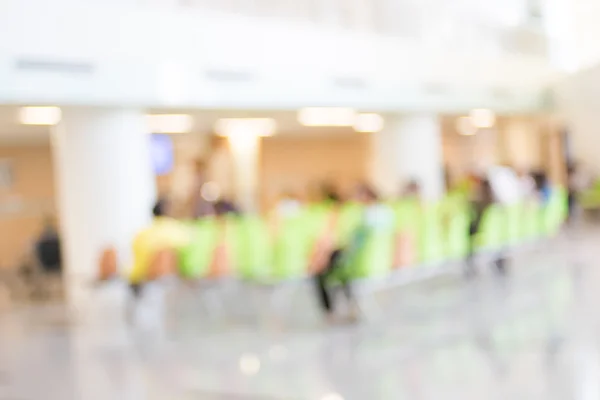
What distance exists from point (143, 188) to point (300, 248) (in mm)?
3161

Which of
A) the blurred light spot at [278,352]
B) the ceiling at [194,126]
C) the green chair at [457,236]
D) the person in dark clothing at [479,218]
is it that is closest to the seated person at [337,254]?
the blurred light spot at [278,352]

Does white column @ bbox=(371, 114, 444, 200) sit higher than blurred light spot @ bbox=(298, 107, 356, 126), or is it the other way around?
blurred light spot @ bbox=(298, 107, 356, 126)

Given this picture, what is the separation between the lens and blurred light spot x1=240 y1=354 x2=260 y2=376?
23.3ft

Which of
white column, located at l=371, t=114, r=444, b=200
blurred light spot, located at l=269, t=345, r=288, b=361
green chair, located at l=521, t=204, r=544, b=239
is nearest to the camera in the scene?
blurred light spot, located at l=269, t=345, r=288, b=361

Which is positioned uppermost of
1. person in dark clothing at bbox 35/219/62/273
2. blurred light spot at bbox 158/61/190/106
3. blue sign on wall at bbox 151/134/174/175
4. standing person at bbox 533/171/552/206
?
blurred light spot at bbox 158/61/190/106

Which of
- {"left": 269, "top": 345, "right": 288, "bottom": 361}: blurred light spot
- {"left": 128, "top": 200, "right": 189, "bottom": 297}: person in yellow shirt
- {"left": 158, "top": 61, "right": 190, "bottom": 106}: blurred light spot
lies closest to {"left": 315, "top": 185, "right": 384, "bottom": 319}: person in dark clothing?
{"left": 269, "top": 345, "right": 288, "bottom": 361}: blurred light spot

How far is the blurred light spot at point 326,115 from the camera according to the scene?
14.9 m

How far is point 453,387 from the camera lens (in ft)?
19.9

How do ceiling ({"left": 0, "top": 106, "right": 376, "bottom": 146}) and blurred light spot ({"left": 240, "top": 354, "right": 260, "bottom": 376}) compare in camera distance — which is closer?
blurred light spot ({"left": 240, "top": 354, "right": 260, "bottom": 376})

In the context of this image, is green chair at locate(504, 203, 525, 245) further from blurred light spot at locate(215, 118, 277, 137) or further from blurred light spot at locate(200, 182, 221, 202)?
blurred light spot at locate(200, 182, 221, 202)

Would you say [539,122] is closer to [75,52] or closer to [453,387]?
[75,52]

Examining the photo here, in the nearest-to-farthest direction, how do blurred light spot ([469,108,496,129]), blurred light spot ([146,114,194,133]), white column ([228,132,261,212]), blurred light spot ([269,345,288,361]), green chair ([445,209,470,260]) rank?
blurred light spot ([269,345,288,361]) → green chair ([445,209,470,260]) → blurred light spot ([146,114,194,133]) → blurred light spot ([469,108,496,129]) → white column ([228,132,261,212])

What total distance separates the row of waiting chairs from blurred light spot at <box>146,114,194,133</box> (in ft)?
11.3

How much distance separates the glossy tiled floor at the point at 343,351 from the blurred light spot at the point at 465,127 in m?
11.4
